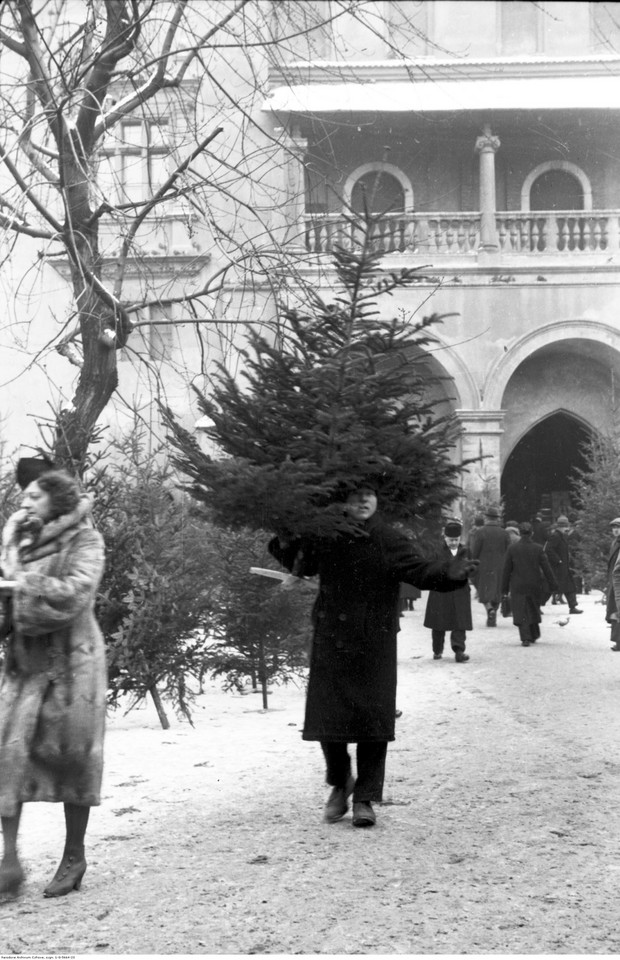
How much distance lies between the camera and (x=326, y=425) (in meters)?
5.97

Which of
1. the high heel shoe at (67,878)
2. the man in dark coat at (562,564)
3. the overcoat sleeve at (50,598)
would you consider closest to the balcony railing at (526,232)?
the man in dark coat at (562,564)

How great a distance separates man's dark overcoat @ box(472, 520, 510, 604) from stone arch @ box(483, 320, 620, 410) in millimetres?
5310

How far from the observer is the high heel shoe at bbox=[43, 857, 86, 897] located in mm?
4984

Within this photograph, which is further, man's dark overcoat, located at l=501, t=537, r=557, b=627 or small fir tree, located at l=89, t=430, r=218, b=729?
man's dark overcoat, located at l=501, t=537, r=557, b=627

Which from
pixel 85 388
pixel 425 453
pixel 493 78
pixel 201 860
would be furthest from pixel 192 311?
pixel 493 78

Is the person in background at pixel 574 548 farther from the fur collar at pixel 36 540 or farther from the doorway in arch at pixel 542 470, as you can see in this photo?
the fur collar at pixel 36 540

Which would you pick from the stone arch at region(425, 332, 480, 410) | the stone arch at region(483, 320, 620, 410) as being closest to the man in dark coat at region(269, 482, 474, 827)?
the stone arch at region(425, 332, 480, 410)

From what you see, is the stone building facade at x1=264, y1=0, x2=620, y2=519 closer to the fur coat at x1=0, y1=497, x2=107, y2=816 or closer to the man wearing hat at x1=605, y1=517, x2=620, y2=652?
the man wearing hat at x1=605, y1=517, x2=620, y2=652

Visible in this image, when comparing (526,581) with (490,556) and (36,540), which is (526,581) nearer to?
(490,556)

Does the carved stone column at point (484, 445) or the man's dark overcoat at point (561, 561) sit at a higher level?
the carved stone column at point (484, 445)

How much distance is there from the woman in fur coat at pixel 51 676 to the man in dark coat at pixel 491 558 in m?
15.0

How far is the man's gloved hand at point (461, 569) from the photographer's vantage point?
19.9ft

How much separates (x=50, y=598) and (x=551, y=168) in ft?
81.8

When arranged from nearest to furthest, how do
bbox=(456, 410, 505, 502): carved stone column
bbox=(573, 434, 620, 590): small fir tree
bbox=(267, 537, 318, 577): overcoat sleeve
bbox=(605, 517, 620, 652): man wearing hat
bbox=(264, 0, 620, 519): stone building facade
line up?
bbox=(267, 537, 318, 577): overcoat sleeve → bbox=(605, 517, 620, 652): man wearing hat → bbox=(573, 434, 620, 590): small fir tree → bbox=(264, 0, 620, 519): stone building facade → bbox=(456, 410, 505, 502): carved stone column
